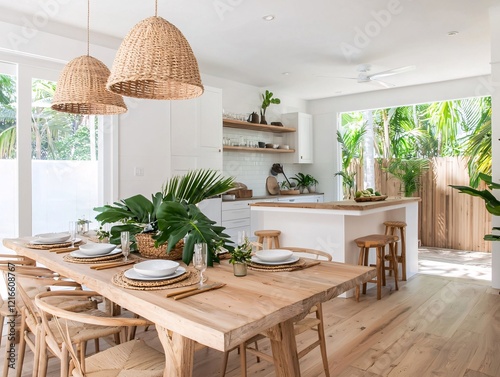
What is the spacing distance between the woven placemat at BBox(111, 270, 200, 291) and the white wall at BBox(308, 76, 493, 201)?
20.5 ft

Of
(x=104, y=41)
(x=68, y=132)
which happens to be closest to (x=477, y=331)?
(x=68, y=132)

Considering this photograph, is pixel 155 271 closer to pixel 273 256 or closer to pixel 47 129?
pixel 273 256

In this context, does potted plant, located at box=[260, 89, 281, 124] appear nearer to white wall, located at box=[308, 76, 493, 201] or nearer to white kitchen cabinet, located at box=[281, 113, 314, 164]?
white kitchen cabinet, located at box=[281, 113, 314, 164]

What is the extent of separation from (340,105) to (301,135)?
3.22 feet

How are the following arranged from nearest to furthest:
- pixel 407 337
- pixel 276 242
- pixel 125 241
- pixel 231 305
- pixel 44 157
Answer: pixel 231 305, pixel 125 241, pixel 407 337, pixel 44 157, pixel 276 242


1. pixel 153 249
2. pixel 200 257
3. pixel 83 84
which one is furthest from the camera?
pixel 83 84

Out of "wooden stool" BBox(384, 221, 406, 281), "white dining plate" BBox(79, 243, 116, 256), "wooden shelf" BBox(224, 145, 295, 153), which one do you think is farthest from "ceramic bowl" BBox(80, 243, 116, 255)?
"wooden shelf" BBox(224, 145, 295, 153)

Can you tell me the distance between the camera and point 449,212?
6.88 m

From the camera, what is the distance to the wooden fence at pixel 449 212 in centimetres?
659

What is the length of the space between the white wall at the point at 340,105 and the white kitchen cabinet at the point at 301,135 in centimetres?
22

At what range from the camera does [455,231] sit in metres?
6.83

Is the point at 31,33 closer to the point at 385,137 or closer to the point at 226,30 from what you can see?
the point at 226,30

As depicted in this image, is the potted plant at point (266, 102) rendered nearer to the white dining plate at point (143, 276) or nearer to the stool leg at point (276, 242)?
the stool leg at point (276, 242)

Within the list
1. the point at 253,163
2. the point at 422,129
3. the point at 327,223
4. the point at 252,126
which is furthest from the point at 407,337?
the point at 422,129
